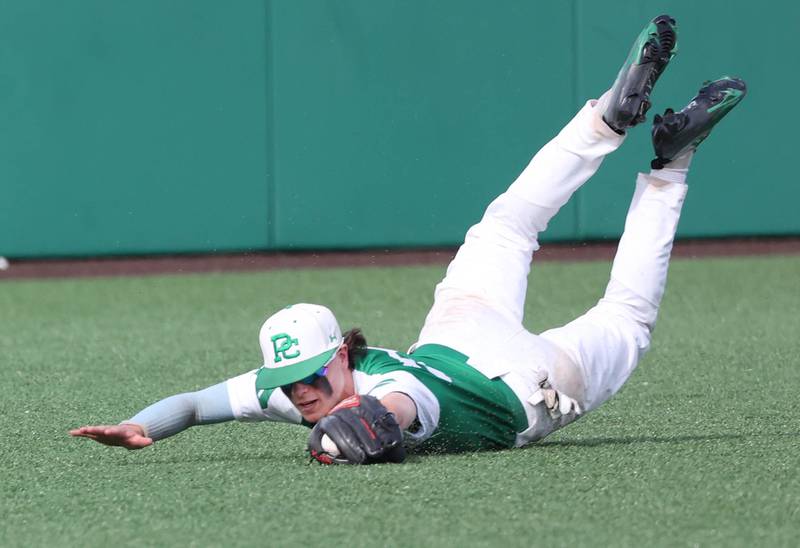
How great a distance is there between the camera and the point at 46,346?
21.3 ft

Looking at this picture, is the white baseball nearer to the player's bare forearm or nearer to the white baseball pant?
the player's bare forearm

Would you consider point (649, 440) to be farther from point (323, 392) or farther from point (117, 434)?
point (117, 434)

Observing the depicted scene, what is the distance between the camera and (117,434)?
11.2 ft

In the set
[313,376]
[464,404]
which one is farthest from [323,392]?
[464,404]

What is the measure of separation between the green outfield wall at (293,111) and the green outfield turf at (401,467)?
2303 mm

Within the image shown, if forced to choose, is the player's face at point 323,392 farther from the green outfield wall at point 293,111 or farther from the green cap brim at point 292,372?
the green outfield wall at point 293,111

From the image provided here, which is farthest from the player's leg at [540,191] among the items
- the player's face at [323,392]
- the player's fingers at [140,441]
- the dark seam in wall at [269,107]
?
the dark seam in wall at [269,107]

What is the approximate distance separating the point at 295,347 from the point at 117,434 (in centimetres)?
47

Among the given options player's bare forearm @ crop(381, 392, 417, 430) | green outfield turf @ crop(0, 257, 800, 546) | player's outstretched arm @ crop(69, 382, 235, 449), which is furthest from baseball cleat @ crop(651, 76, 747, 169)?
player's outstretched arm @ crop(69, 382, 235, 449)

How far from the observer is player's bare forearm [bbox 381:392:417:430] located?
3.43 metres

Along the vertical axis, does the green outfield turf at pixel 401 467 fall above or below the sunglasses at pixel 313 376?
below

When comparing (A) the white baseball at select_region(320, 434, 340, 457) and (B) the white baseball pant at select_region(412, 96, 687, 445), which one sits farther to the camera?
(B) the white baseball pant at select_region(412, 96, 687, 445)

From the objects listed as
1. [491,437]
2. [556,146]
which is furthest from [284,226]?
[491,437]

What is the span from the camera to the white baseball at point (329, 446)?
3.44m
